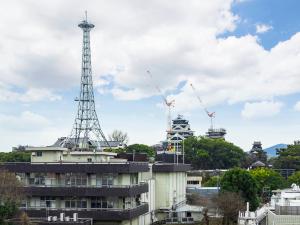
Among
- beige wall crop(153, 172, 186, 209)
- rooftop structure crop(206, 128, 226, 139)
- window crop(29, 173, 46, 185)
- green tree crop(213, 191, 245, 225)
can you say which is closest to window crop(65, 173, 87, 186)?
window crop(29, 173, 46, 185)

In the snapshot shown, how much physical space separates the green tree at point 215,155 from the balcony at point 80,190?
80.8m

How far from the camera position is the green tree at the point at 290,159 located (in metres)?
111

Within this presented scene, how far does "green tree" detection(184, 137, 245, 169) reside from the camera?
129 meters

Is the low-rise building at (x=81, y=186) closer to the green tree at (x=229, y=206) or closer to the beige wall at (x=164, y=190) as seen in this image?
the green tree at (x=229, y=206)

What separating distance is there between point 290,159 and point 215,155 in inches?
903

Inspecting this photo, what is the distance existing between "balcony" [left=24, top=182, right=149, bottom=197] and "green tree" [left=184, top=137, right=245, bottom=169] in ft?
265

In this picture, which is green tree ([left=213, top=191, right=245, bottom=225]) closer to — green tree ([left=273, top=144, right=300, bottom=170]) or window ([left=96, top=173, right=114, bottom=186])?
window ([left=96, top=173, right=114, bottom=186])

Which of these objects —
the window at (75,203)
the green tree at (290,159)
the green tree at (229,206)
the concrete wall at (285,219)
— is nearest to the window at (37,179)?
the window at (75,203)

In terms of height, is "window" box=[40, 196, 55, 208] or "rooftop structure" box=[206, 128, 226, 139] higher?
"rooftop structure" box=[206, 128, 226, 139]

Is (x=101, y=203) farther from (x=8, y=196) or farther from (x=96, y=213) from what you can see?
(x=8, y=196)

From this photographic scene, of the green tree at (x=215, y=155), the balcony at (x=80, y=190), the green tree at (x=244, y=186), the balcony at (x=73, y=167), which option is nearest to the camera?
the balcony at (x=80, y=190)

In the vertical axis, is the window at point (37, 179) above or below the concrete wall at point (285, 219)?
above

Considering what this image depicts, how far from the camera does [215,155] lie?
130 meters

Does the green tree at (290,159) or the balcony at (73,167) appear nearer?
the balcony at (73,167)
